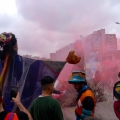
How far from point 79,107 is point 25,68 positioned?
3.20 ft

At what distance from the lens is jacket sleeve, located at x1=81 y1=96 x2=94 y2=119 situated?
247cm

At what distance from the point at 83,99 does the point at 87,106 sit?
10cm

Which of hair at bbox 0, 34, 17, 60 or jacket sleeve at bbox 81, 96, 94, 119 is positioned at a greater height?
hair at bbox 0, 34, 17, 60

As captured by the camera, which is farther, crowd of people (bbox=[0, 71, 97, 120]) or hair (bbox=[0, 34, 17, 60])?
hair (bbox=[0, 34, 17, 60])

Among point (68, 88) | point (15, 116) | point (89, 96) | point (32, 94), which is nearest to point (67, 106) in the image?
point (68, 88)

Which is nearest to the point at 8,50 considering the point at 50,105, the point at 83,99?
the point at 50,105

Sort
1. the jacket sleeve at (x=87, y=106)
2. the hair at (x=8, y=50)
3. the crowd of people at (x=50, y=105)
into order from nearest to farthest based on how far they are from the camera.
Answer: the crowd of people at (x=50, y=105), the jacket sleeve at (x=87, y=106), the hair at (x=8, y=50)

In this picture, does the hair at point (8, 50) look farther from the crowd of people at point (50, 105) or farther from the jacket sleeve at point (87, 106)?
the jacket sleeve at point (87, 106)

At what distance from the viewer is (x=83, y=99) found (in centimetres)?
253

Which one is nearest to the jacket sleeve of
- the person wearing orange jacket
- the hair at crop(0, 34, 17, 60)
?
the person wearing orange jacket

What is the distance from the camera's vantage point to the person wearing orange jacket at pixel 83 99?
2477 millimetres

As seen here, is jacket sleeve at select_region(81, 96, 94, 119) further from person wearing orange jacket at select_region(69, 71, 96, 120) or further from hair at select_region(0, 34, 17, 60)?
hair at select_region(0, 34, 17, 60)

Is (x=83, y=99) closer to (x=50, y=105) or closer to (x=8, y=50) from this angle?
(x=50, y=105)

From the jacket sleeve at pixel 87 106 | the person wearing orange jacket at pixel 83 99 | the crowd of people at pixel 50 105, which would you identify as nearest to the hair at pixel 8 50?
the crowd of people at pixel 50 105
